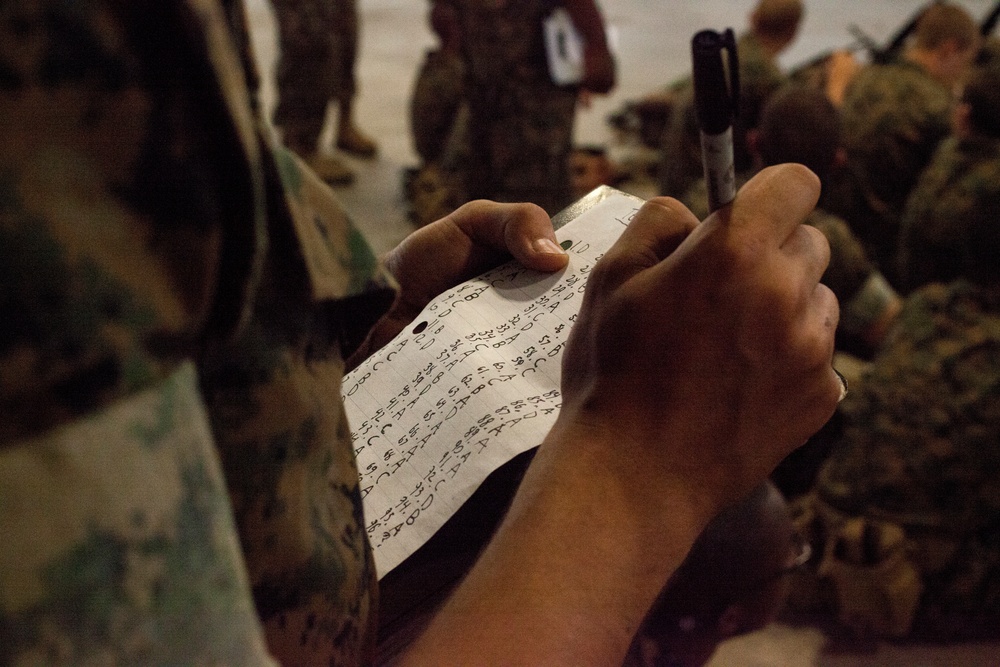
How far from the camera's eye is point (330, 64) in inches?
125

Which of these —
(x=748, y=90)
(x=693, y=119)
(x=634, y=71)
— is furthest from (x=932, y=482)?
(x=634, y=71)

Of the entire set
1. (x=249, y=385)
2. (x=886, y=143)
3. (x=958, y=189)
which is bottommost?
(x=886, y=143)

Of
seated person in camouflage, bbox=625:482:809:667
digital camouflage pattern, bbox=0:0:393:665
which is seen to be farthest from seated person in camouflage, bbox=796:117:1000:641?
digital camouflage pattern, bbox=0:0:393:665

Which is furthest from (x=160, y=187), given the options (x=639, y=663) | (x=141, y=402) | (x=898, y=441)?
(x=898, y=441)

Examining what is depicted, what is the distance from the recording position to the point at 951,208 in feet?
5.29

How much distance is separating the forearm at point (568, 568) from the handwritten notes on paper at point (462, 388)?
0.11m

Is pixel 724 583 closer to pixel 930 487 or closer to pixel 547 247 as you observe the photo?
pixel 547 247

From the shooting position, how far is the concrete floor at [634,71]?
1511 mm

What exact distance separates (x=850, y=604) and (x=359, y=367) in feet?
3.55

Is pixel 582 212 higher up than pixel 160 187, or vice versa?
pixel 160 187

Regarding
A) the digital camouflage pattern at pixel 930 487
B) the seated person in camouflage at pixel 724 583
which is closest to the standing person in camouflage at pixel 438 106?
the digital camouflage pattern at pixel 930 487

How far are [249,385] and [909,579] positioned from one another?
1397 mm

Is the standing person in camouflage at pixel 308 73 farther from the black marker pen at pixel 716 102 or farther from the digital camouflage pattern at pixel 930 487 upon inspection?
the black marker pen at pixel 716 102

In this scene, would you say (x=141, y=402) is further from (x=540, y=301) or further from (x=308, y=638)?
(x=540, y=301)
